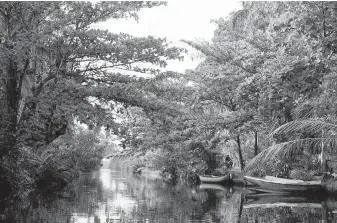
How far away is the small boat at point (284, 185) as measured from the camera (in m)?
19.0

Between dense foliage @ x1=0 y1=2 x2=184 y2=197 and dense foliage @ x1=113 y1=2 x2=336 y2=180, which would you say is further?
dense foliage @ x1=0 y1=2 x2=184 y2=197

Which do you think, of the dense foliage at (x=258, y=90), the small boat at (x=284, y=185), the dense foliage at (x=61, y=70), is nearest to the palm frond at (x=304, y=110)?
the dense foliage at (x=258, y=90)

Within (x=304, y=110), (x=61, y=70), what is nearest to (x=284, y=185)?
(x=304, y=110)

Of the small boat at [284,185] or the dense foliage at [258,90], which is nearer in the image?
the dense foliage at [258,90]

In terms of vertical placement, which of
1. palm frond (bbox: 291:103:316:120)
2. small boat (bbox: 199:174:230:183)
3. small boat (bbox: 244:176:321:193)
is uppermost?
palm frond (bbox: 291:103:316:120)

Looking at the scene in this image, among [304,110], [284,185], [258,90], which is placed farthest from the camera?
[284,185]

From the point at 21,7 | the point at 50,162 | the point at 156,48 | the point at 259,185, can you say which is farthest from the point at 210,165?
the point at 21,7

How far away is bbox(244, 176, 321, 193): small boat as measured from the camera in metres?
19.0

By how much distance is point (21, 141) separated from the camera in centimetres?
1252

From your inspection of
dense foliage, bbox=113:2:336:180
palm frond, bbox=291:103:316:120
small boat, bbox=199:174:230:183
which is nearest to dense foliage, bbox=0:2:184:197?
dense foliage, bbox=113:2:336:180

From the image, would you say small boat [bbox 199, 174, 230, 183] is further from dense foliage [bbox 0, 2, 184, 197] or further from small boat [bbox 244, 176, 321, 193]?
dense foliage [bbox 0, 2, 184, 197]

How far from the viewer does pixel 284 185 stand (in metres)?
19.8

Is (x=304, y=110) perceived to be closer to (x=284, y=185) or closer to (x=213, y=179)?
(x=284, y=185)

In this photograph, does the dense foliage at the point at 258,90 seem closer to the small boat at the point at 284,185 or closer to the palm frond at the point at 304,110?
the palm frond at the point at 304,110
